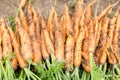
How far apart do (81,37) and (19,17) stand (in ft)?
1.96

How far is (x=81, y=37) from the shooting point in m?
2.70

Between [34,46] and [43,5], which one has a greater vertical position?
[43,5]

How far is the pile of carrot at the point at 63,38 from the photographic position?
8.63 ft

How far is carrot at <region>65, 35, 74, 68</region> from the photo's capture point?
103 inches

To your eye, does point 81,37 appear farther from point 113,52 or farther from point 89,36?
point 113,52

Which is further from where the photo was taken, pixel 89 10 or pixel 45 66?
pixel 89 10

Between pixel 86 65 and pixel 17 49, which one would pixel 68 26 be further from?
pixel 17 49

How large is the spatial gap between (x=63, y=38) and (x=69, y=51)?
Answer: 0.14m

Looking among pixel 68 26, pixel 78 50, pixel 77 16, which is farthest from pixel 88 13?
pixel 78 50

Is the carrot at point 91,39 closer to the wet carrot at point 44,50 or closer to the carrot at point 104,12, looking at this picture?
the carrot at point 104,12

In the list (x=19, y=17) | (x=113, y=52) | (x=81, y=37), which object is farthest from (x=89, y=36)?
(x=19, y=17)

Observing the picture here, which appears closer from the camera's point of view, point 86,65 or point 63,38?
point 86,65

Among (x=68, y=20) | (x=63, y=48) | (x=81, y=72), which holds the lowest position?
(x=81, y=72)

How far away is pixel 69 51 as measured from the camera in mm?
2654
